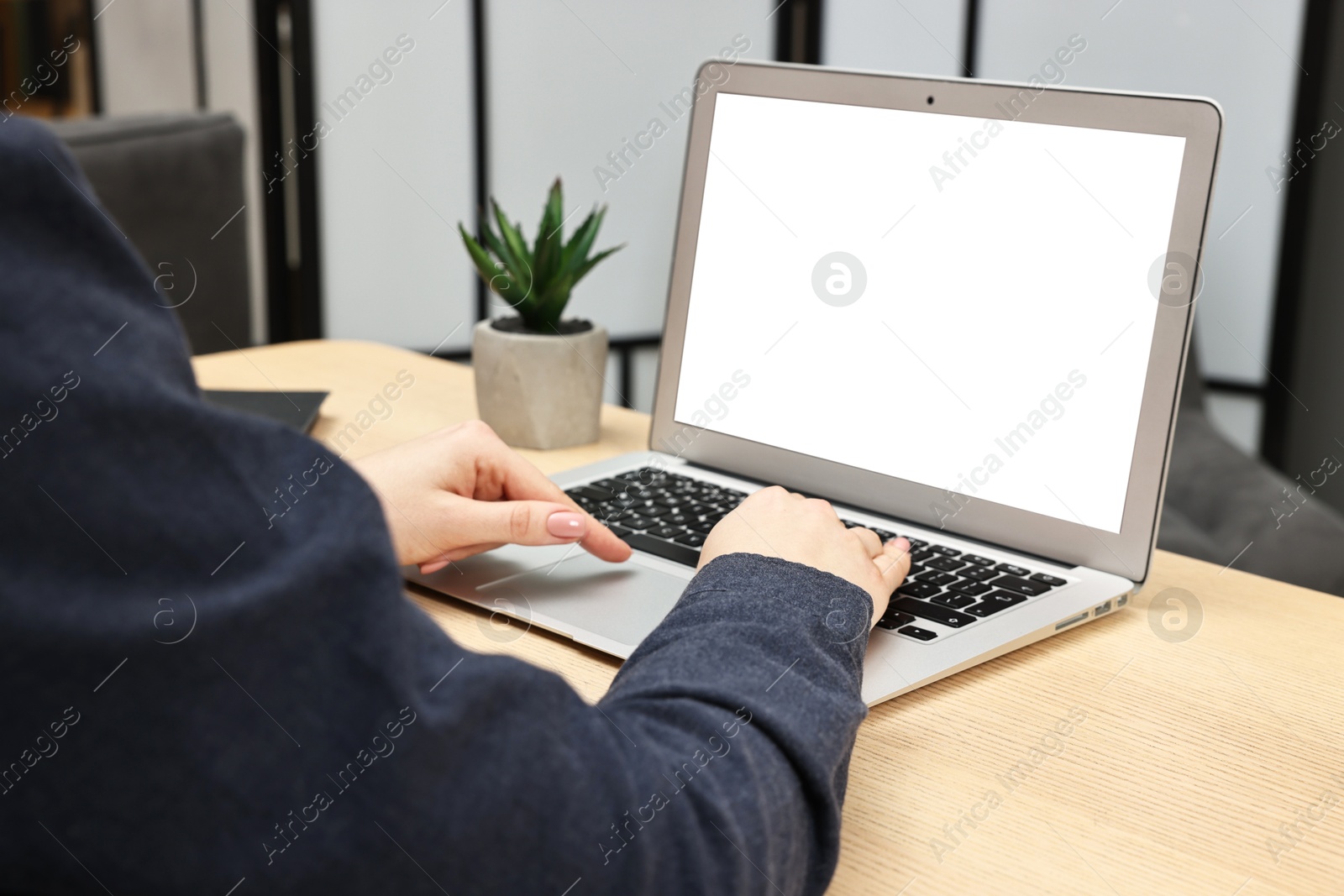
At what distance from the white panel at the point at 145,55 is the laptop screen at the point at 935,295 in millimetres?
2642

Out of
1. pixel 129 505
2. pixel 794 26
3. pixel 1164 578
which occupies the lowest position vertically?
pixel 1164 578

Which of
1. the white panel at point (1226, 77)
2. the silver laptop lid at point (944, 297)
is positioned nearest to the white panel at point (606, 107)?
the white panel at point (1226, 77)

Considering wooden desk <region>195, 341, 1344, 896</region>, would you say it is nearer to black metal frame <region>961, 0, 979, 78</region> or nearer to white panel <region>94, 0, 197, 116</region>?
black metal frame <region>961, 0, 979, 78</region>

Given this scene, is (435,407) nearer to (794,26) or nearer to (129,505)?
(129,505)

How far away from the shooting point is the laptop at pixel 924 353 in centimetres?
72

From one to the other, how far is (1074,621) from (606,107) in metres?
2.06

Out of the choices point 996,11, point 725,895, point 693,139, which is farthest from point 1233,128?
point 725,895

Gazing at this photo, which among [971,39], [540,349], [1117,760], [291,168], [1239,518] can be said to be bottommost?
[1239,518]

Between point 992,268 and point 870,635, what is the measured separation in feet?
1.00

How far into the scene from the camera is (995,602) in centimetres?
70

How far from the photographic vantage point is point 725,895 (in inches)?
15.6

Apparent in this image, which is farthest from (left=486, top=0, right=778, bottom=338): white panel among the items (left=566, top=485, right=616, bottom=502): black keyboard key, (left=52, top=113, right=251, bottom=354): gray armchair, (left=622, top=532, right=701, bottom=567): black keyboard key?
(left=622, top=532, right=701, bottom=567): black keyboard key

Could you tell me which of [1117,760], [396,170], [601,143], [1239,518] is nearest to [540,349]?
[1117,760]

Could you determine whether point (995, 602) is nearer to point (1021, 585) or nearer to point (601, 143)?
point (1021, 585)
